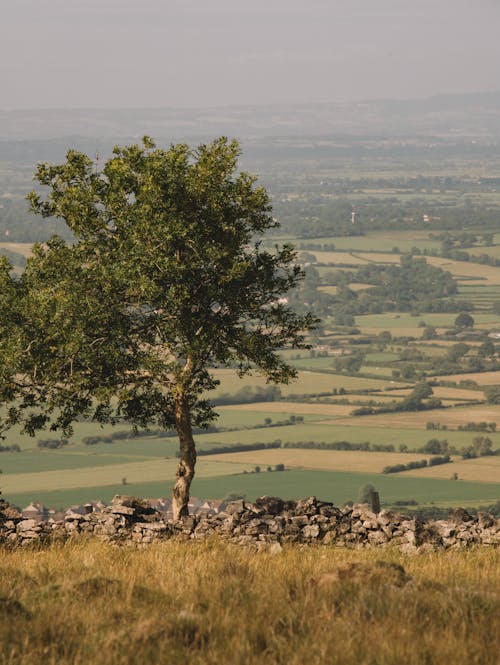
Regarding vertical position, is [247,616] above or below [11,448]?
above

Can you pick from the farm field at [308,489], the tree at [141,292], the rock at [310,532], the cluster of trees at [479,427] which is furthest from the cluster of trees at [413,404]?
the rock at [310,532]

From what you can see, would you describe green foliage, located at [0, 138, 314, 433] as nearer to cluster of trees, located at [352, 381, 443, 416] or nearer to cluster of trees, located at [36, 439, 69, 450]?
cluster of trees, located at [36, 439, 69, 450]

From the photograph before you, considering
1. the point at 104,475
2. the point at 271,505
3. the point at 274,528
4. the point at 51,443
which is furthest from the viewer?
the point at 51,443

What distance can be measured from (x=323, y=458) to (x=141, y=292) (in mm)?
87310

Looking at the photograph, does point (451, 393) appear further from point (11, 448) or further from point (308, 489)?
point (308, 489)

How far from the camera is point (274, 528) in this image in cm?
2412

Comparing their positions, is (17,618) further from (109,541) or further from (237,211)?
(237,211)

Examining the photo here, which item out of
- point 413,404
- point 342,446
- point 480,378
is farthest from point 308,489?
point 480,378

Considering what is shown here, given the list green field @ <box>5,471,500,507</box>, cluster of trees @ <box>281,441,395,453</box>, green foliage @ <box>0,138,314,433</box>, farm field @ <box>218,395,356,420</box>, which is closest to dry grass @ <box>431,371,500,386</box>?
farm field @ <box>218,395,356,420</box>

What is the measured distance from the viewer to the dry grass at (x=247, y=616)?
481 inches

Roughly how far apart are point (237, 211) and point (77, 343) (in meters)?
A: 5.32

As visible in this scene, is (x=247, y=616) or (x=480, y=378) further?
(x=480, y=378)

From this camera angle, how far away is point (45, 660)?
1227 centimetres

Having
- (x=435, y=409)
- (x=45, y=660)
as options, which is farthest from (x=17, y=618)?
(x=435, y=409)
